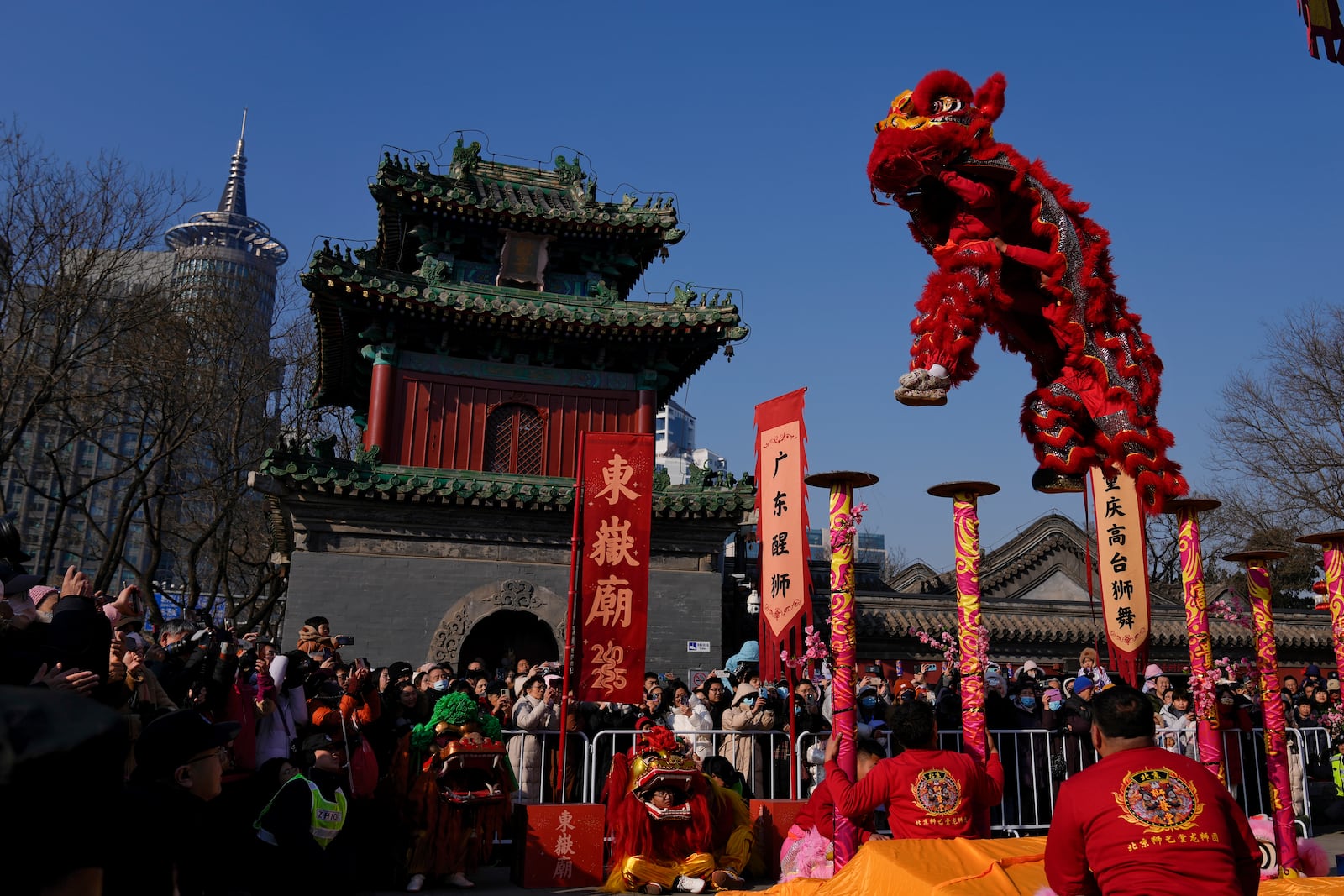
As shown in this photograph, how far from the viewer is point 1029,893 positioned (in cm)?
425

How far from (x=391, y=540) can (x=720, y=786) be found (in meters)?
9.93

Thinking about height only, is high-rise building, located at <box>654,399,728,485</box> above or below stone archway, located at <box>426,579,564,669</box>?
above

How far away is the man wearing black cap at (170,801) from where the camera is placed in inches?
79.7

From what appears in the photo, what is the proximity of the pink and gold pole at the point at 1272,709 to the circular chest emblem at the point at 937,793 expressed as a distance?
107 inches

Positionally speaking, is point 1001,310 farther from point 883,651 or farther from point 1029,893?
point 883,651

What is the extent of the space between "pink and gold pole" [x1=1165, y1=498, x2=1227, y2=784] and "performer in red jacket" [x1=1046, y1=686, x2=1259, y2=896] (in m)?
3.25

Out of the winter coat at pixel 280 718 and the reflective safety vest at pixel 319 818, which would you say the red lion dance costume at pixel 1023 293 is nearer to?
the reflective safety vest at pixel 319 818

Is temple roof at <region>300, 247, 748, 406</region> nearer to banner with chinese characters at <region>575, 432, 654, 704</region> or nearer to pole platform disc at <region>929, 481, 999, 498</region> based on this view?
banner with chinese characters at <region>575, 432, 654, 704</region>

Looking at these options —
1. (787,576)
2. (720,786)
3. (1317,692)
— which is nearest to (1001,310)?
(787,576)

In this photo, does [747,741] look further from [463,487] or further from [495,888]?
[463,487]

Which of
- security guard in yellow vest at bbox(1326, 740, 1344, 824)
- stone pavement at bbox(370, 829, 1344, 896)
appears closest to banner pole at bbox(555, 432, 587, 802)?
stone pavement at bbox(370, 829, 1344, 896)

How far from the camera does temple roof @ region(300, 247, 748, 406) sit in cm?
1631

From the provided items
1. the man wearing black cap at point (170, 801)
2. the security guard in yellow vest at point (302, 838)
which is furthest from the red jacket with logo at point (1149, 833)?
the security guard in yellow vest at point (302, 838)

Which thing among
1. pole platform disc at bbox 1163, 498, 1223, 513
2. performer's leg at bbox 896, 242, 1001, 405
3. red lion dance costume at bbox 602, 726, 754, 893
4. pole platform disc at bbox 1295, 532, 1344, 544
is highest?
performer's leg at bbox 896, 242, 1001, 405
